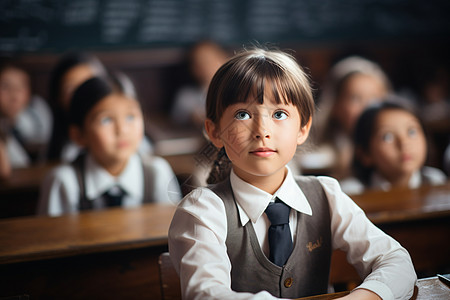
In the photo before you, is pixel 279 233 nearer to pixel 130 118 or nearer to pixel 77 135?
pixel 130 118

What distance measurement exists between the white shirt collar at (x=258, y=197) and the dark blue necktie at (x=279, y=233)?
0.7 inches

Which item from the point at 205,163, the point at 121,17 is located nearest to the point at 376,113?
the point at 205,163

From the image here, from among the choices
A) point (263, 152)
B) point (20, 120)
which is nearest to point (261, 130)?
point (263, 152)

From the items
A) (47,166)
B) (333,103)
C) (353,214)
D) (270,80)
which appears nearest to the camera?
(270,80)

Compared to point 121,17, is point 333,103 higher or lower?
lower

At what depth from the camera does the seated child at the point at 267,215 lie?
105cm

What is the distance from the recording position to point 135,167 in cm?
229

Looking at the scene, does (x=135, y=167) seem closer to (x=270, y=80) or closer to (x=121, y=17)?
(x=270, y=80)

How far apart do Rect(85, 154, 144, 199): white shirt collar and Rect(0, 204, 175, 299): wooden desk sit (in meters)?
0.41

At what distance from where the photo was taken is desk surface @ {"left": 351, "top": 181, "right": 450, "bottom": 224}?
71.1 inches

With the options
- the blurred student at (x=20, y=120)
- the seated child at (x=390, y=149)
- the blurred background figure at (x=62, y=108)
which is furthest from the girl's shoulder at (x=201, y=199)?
the blurred student at (x=20, y=120)

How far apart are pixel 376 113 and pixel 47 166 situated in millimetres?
1897

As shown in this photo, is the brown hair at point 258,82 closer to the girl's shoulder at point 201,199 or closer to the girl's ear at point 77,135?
the girl's shoulder at point 201,199

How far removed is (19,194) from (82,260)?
125 cm
